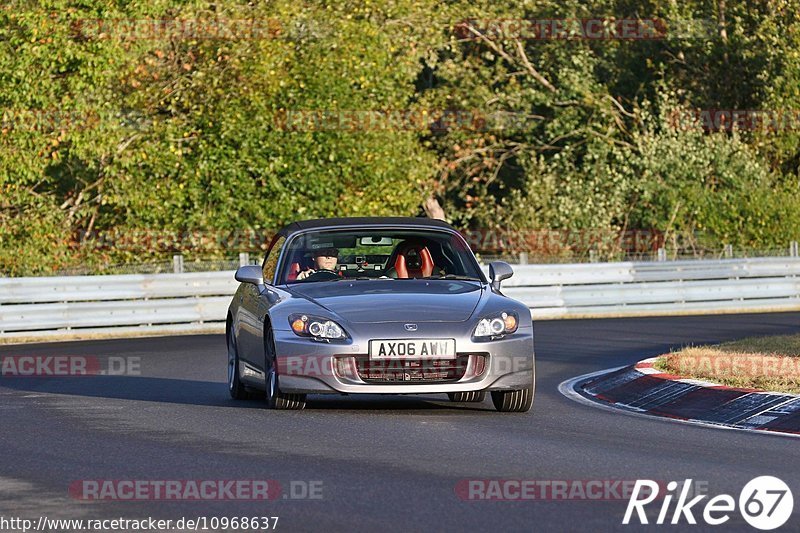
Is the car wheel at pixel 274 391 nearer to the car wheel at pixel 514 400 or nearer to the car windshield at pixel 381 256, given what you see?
the car windshield at pixel 381 256

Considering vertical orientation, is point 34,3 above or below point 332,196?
above

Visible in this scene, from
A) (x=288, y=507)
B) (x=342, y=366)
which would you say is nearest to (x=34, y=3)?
(x=342, y=366)

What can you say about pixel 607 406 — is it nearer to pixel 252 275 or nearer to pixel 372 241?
pixel 372 241

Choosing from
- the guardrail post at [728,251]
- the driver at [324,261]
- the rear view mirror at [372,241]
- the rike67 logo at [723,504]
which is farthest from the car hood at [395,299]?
the guardrail post at [728,251]

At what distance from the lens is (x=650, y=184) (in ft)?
130

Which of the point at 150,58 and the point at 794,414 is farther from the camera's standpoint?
the point at 150,58

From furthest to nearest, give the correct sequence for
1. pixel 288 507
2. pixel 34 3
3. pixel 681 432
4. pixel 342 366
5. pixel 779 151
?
1. pixel 779 151
2. pixel 34 3
3. pixel 342 366
4. pixel 681 432
5. pixel 288 507

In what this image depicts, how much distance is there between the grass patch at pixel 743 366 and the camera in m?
13.1

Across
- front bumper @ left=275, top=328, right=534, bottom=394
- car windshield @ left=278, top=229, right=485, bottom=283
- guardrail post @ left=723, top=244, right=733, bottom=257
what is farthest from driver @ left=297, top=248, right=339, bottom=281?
guardrail post @ left=723, top=244, right=733, bottom=257

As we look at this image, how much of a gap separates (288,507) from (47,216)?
25.4 meters

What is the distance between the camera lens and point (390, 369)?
1207 cm

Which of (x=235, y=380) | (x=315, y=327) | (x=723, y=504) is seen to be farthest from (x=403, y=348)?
(x=723, y=504)

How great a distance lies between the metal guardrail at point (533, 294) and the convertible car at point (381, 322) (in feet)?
40.2

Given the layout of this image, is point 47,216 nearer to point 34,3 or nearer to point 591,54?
point 34,3
